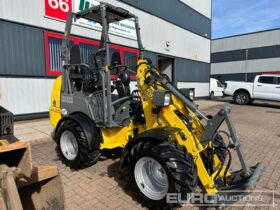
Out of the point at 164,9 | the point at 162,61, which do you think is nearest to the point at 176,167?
the point at 164,9

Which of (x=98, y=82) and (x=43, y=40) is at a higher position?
(x=43, y=40)

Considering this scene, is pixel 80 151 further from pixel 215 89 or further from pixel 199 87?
pixel 215 89

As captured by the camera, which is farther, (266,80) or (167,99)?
(266,80)

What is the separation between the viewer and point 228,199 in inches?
95.0

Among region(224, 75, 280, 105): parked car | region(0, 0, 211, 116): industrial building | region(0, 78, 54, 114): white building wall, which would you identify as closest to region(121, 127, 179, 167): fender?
region(0, 0, 211, 116): industrial building

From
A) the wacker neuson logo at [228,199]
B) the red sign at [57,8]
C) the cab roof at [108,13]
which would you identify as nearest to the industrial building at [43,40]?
the red sign at [57,8]

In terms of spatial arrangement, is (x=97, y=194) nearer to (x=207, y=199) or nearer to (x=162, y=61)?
(x=207, y=199)

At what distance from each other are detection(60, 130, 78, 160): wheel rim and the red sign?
5.86 metres

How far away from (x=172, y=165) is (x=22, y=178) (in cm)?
157

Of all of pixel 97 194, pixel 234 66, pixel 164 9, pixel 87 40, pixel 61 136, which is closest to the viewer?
pixel 97 194

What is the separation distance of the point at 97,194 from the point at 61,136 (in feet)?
4.97

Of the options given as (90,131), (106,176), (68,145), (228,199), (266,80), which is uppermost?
(266,80)

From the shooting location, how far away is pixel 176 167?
2516 millimetres

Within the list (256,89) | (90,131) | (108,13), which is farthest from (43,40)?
(256,89)
